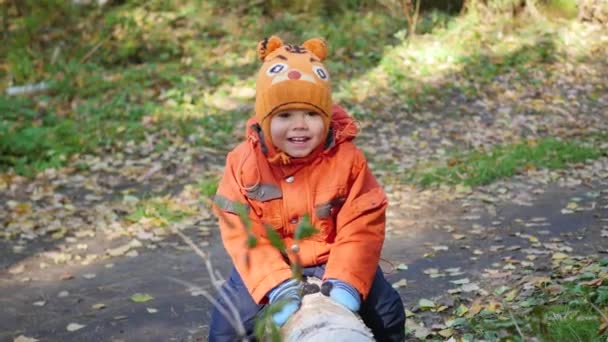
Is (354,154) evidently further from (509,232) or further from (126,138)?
(126,138)

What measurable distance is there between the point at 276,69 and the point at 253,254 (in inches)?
31.0

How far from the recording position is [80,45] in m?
13.9

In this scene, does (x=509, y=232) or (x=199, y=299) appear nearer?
(x=199, y=299)

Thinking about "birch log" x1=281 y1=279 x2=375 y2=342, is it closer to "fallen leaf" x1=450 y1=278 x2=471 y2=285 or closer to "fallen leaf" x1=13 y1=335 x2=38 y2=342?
"fallen leaf" x1=450 y1=278 x2=471 y2=285

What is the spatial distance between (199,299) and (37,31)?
33.4 feet

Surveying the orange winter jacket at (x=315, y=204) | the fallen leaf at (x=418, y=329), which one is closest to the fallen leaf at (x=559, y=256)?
the fallen leaf at (x=418, y=329)

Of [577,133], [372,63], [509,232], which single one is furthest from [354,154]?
[372,63]

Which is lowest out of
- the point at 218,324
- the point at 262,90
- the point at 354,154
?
the point at 218,324

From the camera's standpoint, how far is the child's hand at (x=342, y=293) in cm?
291

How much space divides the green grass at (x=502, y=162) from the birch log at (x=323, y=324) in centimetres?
528

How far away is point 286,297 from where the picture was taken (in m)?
2.69

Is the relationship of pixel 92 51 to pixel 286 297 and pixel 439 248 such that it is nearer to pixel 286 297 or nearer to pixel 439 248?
pixel 439 248

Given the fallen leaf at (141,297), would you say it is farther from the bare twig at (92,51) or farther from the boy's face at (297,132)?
the bare twig at (92,51)

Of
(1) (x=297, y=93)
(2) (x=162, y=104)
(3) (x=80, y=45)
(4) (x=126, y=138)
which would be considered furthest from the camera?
(3) (x=80, y=45)
